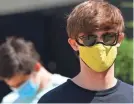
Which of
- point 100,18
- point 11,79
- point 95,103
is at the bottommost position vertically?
point 11,79

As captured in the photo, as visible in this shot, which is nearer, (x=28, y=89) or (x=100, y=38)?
(x=100, y=38)

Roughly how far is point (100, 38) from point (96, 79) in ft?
0.60

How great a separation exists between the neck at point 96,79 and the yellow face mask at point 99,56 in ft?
0.09

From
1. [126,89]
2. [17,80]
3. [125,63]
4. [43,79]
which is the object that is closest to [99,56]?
[126,89]

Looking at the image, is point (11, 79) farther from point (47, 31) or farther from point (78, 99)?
point (47, 31)

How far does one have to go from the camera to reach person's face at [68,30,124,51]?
6.59 feet

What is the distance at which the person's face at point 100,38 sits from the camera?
201 centimetres

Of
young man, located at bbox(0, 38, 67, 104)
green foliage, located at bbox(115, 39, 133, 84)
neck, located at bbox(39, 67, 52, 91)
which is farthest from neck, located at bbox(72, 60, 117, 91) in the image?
green foliage, located at bbox(115, 39, 133, 84)

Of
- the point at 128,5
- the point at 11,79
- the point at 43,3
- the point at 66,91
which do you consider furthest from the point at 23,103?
the point at 43,3

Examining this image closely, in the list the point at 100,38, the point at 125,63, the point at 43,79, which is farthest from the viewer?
the point at 125,63

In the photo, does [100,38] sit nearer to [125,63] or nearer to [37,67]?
[37,67]

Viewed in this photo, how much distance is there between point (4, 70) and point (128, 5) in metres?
2.87

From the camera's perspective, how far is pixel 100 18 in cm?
201

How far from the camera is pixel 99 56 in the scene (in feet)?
6.69
